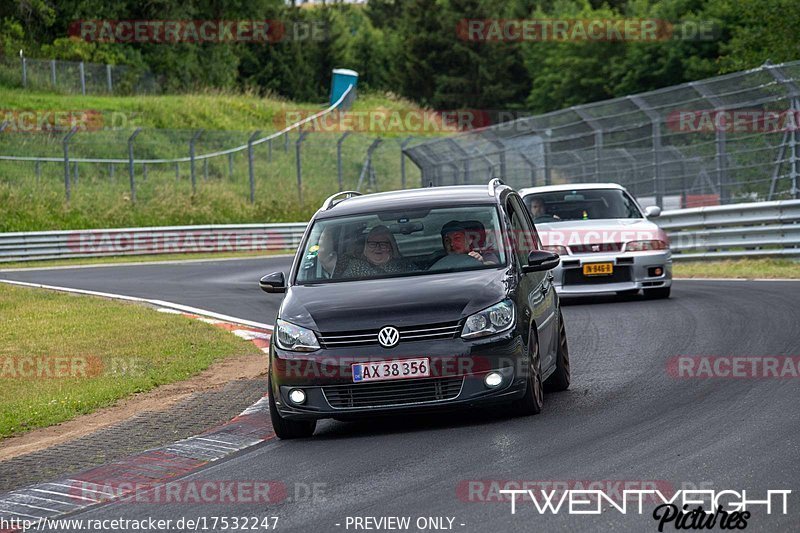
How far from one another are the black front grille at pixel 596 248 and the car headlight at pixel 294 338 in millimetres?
8365

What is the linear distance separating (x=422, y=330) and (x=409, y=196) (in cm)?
183

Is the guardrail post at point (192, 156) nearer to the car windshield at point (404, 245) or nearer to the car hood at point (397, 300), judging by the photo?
the car windshield at point (404, 245)

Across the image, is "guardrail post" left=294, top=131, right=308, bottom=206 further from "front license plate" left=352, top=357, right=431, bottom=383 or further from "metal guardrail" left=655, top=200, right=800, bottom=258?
"front license plate" left=352, top=357, right=431, bottom=383

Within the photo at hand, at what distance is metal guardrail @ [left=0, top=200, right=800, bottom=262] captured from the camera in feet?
70.3

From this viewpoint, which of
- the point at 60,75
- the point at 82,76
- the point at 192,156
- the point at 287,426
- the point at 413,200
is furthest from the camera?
the point at 60,75

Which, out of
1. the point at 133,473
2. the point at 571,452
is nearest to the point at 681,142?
the point at 571,452

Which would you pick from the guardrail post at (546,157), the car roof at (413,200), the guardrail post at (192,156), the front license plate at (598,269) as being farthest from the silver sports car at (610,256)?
the guardrail post at (192,156)

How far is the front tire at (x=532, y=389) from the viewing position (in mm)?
8539

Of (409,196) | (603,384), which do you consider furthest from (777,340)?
(409,196)

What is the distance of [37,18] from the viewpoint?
63.7 metres

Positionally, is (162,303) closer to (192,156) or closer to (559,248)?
(559,248)

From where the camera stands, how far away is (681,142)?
999 inches

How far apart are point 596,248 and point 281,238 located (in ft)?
84.0

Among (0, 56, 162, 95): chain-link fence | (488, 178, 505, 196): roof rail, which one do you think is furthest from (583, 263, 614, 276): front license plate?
(0, 56, 162, 95): chain-link fence
